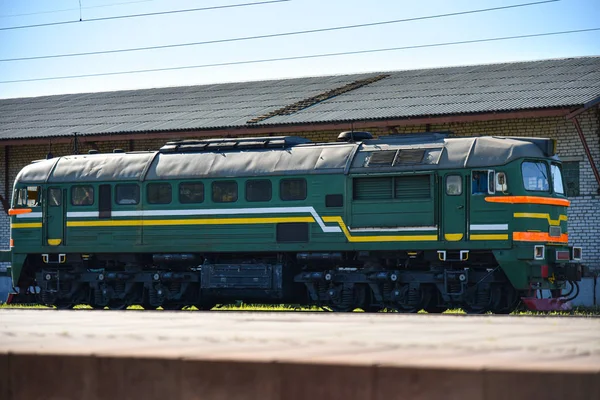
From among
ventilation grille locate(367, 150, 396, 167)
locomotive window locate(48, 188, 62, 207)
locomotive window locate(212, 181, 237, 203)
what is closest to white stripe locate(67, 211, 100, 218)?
locomotive window locate(48, 188, 62, 207)

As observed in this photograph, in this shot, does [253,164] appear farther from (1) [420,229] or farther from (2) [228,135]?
(2) [228,135]

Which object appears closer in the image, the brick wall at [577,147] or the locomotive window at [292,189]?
the locomotive window at [292,189]

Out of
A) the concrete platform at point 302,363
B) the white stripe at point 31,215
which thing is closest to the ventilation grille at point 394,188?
the white stripe at point 31,215

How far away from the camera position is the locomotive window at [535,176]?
20.0 metres

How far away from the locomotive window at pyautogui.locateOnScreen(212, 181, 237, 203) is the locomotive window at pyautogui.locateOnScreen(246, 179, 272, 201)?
0.34m

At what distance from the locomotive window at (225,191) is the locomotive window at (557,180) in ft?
21.2

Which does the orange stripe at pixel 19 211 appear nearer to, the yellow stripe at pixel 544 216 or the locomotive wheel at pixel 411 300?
the locomotive wheel at pixel 411 300

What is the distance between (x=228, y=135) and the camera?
98.5 ft

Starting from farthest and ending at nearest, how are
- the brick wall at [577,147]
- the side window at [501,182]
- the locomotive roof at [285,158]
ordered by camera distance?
the brick wall at [577,147] < the locomotive roof at [285,158] < the side window at [501,182]

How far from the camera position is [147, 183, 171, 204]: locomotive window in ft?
74.4

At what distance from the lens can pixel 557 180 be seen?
21.1 metres

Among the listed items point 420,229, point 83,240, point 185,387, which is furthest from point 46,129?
point 185,387

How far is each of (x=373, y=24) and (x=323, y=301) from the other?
10941 millimetres

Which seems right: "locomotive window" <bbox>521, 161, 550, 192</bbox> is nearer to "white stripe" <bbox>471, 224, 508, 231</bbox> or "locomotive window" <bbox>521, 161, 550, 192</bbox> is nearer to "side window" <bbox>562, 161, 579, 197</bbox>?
"white stripe" <bbox>471, 224, 508, 231</bbox>
